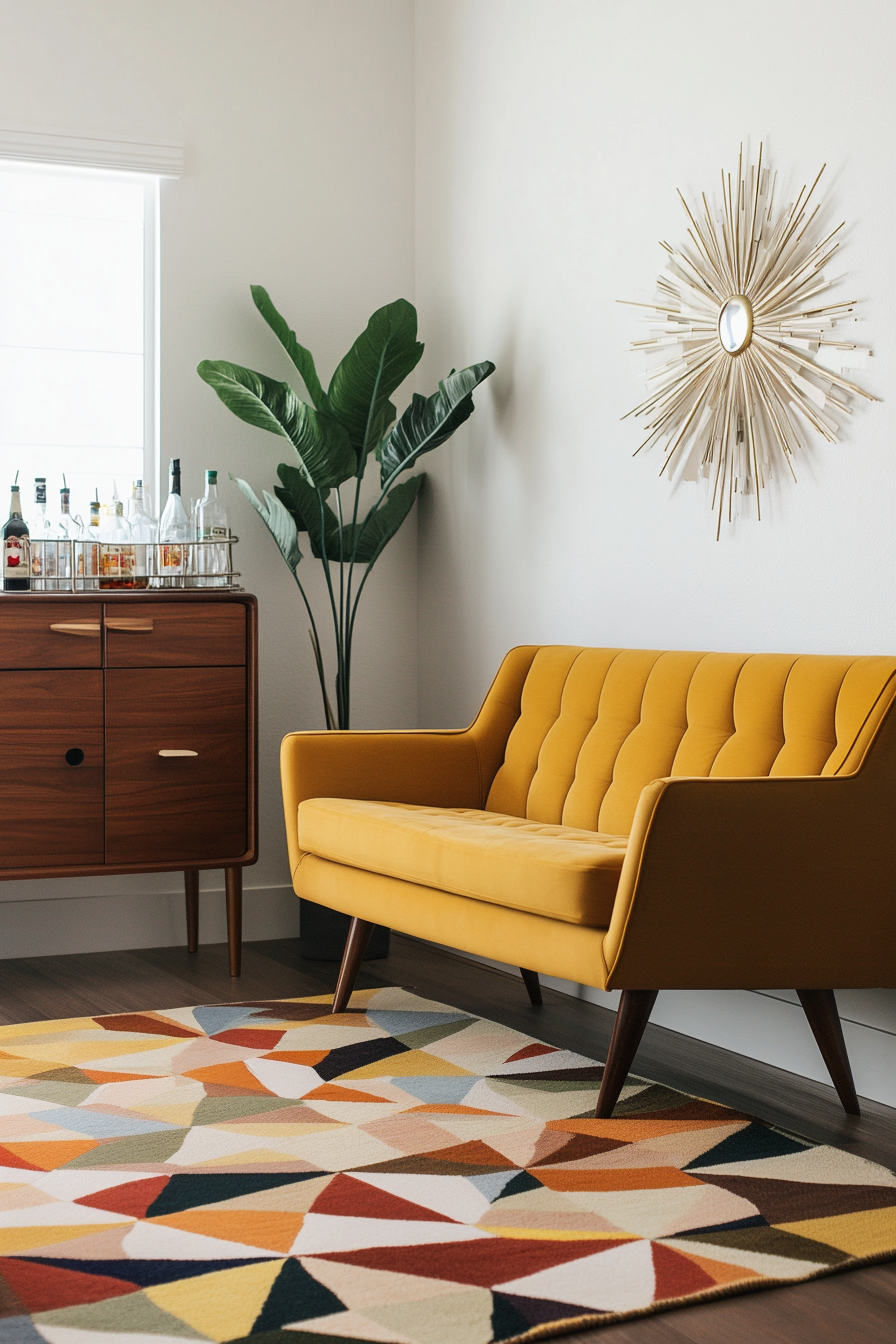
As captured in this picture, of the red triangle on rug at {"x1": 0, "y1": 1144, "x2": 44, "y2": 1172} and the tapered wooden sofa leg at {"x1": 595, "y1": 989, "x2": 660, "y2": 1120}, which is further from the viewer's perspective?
the tapered wooden sofa leg at {"x1": 595, "y1": 989, "x2": 660, "y2": 1120}

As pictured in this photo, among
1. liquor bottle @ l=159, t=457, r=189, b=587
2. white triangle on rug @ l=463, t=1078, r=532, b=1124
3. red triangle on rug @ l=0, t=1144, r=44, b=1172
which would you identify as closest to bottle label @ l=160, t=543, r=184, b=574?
liquor bottle @ l=159, t=457, r=189, b=587

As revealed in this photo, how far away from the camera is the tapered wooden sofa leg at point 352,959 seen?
3.06 m

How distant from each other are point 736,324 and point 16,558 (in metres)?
1.92

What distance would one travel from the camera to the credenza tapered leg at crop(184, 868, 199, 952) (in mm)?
3920

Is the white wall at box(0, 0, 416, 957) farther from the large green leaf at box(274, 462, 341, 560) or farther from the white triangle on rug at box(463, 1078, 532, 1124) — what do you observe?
the white triangle on rug at box(463, 1078, 532, 1124)

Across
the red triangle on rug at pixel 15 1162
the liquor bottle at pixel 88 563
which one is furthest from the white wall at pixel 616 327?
the red triangle on rug at pixel 15 1162

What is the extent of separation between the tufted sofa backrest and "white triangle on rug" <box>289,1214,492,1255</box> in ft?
3.23

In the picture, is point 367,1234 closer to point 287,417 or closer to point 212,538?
Result: point 212,538

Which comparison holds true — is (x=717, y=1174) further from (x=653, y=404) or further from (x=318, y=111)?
(x=318, y=111)

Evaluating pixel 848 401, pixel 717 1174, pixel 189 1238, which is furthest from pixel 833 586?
pixel 189 1238

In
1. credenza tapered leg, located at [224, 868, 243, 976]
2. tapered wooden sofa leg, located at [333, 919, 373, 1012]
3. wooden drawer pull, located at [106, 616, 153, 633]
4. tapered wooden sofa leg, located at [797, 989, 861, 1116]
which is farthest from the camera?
credenza tapered leg, located at [224, 868, 243, 976]

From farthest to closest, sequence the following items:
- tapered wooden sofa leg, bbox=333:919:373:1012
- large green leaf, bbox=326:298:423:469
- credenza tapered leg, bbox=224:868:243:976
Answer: large green leaf, bbox=326:298:423:469
credenza tapered leg, bbox=224:868:243:976
tapered wooden sofa leg, bbox=333:919:373:1012

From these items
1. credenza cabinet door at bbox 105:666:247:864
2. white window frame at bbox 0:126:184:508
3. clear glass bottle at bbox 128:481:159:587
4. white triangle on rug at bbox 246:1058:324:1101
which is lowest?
white triangle on rug at bbox 246:1058:324:1101

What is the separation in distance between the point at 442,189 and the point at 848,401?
→ 2.05 meters
